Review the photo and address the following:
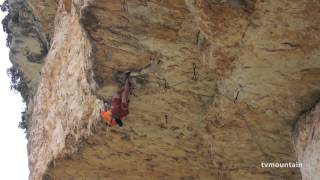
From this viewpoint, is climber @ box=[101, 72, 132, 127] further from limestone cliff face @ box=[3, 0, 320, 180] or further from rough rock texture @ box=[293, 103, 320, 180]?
rough rock texture @ box=[293, 103, 320, 180]

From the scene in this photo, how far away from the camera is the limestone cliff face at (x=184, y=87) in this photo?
6.58 meters

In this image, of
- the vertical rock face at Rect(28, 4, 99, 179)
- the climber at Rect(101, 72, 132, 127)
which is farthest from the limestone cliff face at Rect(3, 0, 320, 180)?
the climber at Rect(101, 72, 132, 127)

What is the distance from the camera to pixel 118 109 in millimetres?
7621

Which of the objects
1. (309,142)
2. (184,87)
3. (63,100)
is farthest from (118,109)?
(309,142)

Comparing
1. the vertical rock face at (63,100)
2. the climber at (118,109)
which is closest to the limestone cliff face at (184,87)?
the vertical rock face at (63,100)

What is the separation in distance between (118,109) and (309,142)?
268 cm

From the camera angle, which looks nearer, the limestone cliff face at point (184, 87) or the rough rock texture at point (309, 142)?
the limestone cliff face at point (184, 87)

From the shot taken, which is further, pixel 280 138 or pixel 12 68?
pixel 12 68

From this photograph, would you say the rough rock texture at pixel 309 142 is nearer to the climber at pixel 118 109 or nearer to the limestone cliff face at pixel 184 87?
the limestone cliff face at pixel 184 87

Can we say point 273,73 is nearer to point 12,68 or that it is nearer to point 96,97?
point 96,97

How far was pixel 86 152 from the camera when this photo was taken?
9.23 meters

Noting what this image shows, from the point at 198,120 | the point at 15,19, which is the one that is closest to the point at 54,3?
the point at 15,19

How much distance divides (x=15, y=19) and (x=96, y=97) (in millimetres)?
4837

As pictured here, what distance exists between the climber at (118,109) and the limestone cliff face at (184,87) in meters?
0.31
